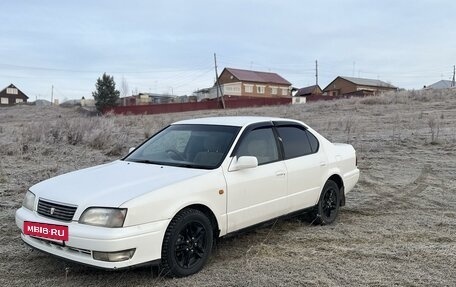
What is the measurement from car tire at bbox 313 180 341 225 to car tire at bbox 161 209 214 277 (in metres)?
2.04

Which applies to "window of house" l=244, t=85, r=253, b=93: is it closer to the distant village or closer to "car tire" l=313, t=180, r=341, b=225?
the distant village

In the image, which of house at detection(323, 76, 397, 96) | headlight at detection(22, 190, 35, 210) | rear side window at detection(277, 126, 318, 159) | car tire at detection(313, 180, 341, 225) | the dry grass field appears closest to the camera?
the dry grass field

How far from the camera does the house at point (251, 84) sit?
74.3 meters

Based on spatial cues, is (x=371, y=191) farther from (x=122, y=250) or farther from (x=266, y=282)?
(x=122, y=250)

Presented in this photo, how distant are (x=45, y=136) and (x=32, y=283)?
30.5 feet

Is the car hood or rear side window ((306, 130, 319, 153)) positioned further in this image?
rear side window ((306, 130, 319, 153))

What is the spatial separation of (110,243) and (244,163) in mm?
1609

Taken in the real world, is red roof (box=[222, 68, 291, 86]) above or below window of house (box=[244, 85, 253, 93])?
above

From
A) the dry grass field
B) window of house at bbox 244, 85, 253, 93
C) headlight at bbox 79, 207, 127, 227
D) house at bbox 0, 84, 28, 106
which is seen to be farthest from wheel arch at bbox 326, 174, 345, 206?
house at bbox 0, 84, 28, 106

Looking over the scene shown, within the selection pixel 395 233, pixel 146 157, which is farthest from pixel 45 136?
pixel 395 233

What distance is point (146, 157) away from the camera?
5.18 metres

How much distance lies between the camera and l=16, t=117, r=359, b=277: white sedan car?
3.75m

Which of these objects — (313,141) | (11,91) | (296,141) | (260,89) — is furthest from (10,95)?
(296,141)

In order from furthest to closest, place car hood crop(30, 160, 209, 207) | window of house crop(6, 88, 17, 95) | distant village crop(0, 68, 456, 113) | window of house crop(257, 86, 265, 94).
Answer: window of house crop(6, 88, 17, 95), window of house crop(257, 86, 265, 94), distant village crop(0, 68, 456, 113), car hood crop(30, 160, 209, 207)
